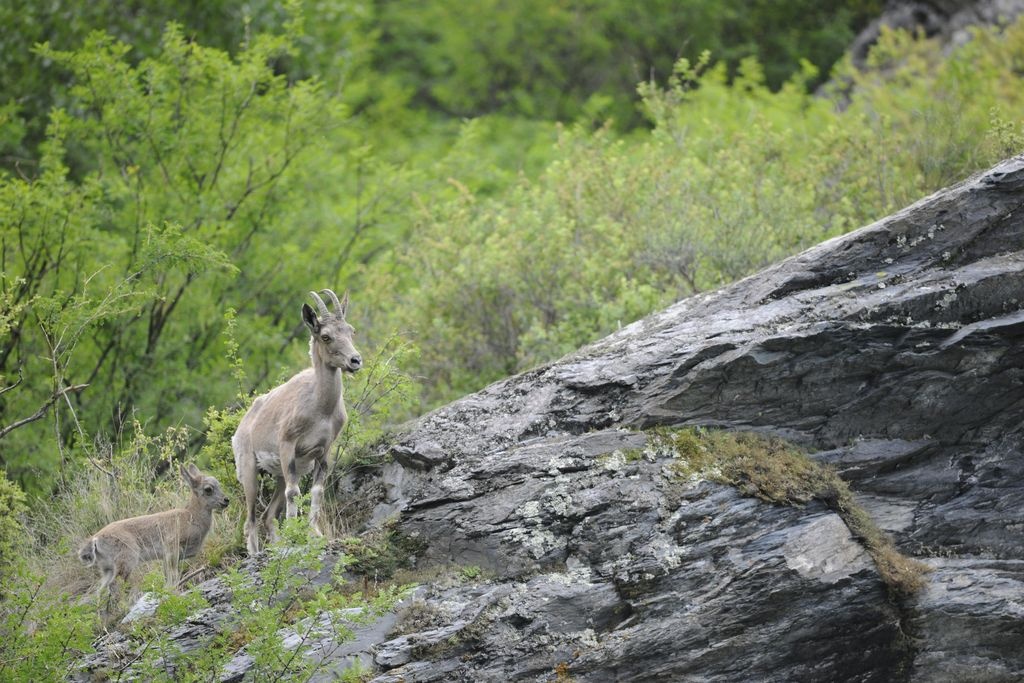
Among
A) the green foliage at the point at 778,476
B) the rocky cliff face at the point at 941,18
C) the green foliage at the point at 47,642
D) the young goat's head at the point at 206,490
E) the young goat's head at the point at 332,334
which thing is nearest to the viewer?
the green foliage at the point at 778,476

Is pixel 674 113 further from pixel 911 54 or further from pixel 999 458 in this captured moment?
pixel 999 458

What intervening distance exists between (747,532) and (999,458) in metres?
2.41

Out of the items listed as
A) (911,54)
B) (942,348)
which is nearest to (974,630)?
(942,348)

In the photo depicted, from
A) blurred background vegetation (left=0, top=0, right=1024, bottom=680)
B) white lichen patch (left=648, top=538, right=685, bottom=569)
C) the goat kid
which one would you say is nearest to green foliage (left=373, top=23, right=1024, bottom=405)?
blurred background vegetation (left=0, top=0, right=1024, bottom=680)

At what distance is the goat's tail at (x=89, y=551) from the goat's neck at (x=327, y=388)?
9.09 feet

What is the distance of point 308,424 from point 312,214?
14.2m

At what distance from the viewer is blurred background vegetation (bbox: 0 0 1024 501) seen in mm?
18266

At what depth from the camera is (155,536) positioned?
12867 mm

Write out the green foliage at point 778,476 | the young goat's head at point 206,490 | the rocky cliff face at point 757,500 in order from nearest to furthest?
the rocky cliff face at point 757,500, the green foliage at point 778,476, the young goat's head at point 206,490

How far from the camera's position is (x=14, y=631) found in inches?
428

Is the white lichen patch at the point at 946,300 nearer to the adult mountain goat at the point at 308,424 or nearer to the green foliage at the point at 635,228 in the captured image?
the adult mountain goat at the point at 308,424

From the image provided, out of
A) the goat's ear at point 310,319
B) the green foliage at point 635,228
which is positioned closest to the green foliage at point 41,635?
the goat's ear at point 310,319

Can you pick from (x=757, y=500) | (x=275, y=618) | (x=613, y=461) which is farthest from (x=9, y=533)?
(x=757, y=500)

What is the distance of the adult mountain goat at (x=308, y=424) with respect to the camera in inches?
475
